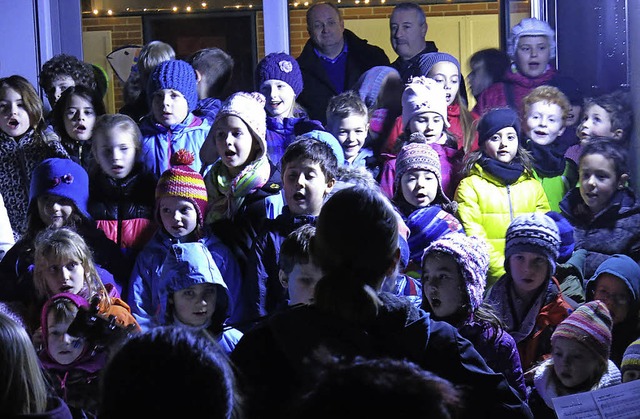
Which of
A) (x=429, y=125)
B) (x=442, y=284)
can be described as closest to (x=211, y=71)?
(x=429, y=125)

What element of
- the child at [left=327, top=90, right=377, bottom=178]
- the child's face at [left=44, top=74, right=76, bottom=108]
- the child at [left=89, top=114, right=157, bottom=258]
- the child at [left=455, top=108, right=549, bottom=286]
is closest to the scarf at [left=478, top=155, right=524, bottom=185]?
the child at [left=455, top=108, right=549, bottom=286]

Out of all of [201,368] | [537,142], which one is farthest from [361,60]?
[201,368]

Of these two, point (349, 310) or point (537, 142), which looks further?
point (537, 142)

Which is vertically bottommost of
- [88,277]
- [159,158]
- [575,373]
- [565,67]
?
[575,373]

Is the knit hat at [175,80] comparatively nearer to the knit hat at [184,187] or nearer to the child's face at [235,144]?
the child's face at [235,144]

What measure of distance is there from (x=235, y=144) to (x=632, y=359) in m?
1.80

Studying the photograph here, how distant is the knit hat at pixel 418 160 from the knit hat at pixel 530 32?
941mm

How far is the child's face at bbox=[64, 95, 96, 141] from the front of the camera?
4.55 metres

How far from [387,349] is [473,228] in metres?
2.35

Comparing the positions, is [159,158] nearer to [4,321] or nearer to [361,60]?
[361,60]

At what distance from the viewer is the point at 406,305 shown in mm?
1974

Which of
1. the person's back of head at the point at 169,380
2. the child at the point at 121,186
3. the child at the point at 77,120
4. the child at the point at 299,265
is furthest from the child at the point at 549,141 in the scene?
the person's back of head at the point at 169,380

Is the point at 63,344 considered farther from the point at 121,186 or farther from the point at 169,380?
the point at 169,380

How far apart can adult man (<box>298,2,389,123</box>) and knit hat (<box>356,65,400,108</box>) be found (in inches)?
4.6
